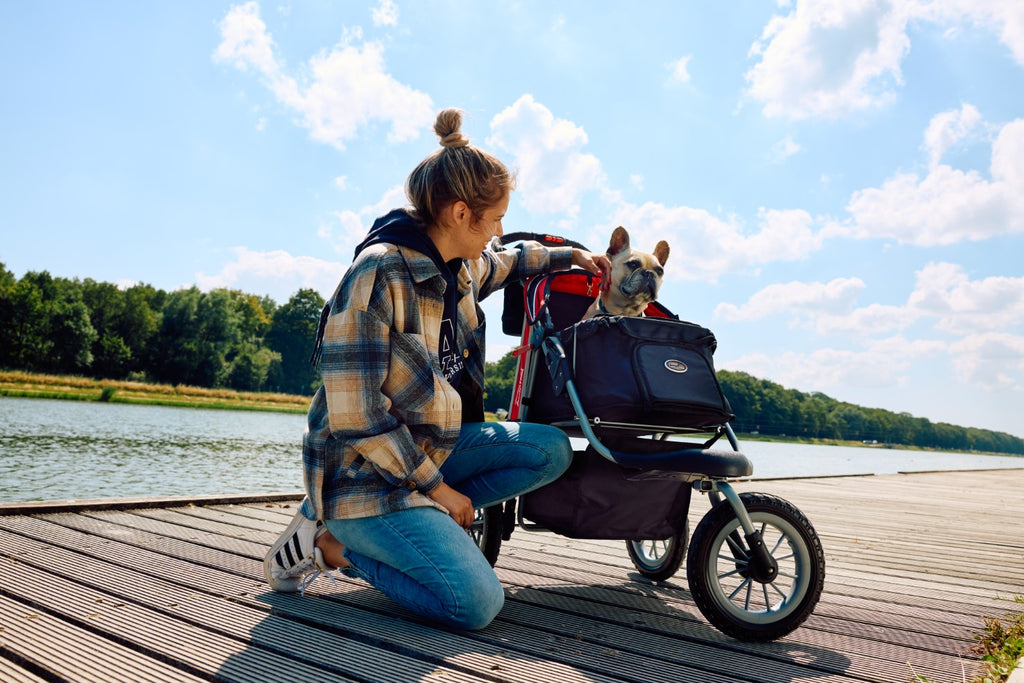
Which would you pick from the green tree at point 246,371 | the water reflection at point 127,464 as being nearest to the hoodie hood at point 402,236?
the water reflection at point 127,464

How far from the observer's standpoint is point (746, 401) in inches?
1891

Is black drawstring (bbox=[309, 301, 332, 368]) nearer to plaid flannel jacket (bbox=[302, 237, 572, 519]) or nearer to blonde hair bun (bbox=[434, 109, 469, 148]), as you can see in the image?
plaid flannel jacket (bbox=[302, 237, 572, 519])

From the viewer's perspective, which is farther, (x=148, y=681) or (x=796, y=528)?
Answer: (x=796, y=528)

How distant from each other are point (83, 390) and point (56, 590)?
111 feet

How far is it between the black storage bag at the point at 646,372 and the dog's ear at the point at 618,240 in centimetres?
94

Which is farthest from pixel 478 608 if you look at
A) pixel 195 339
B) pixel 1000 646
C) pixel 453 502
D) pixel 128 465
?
pixel 195 339

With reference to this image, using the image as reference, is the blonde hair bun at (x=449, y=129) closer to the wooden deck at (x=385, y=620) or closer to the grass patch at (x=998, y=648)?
the wooden deck at (x=385, y=620)

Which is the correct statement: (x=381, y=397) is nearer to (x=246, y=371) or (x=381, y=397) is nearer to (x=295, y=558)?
(x=295, y=558)

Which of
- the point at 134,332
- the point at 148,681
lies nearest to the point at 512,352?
the point at 148,681

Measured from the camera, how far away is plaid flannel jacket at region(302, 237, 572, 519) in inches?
70.4

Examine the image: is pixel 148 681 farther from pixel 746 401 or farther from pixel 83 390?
pixel 746 401

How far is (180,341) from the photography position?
148 ft

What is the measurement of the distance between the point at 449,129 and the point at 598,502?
120cm

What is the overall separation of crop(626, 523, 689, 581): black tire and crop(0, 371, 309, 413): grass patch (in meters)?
28.7
